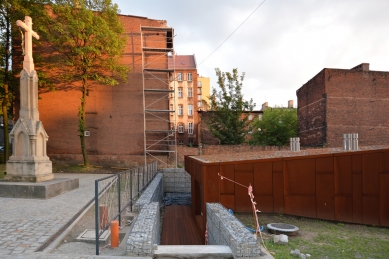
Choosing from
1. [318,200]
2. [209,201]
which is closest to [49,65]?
[209,201]

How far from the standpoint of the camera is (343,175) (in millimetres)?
8773

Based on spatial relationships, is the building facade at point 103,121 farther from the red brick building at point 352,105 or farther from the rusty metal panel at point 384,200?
the rusty metal panel at point 384,200

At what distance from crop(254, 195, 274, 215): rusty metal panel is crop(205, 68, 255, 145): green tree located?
18.0 meters

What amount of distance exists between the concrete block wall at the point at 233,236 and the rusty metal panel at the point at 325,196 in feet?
13.2

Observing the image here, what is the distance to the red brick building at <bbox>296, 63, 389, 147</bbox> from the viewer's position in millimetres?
23969

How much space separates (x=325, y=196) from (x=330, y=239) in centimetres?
249

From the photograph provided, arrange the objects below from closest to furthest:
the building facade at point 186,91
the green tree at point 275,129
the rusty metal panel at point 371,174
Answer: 1. the rusty metal panel at point 371,174
2. the green tree at point 275,129
3. the building facade at point 186,91

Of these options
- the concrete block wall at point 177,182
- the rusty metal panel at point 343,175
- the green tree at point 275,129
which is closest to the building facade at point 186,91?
the green tree at point 275,129

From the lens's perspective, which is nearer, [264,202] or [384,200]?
Result: [384,200]

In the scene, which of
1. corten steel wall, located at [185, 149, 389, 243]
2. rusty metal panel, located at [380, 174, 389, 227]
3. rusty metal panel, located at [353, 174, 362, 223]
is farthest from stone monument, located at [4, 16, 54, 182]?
rusty metal panel, located at [380, 174, 389, 227]

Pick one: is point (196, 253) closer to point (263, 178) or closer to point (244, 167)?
point (244, 167)

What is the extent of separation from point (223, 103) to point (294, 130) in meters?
11.7

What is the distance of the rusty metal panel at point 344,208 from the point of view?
28.5 ft

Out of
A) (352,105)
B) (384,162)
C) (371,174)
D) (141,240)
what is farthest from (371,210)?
(352,105)
